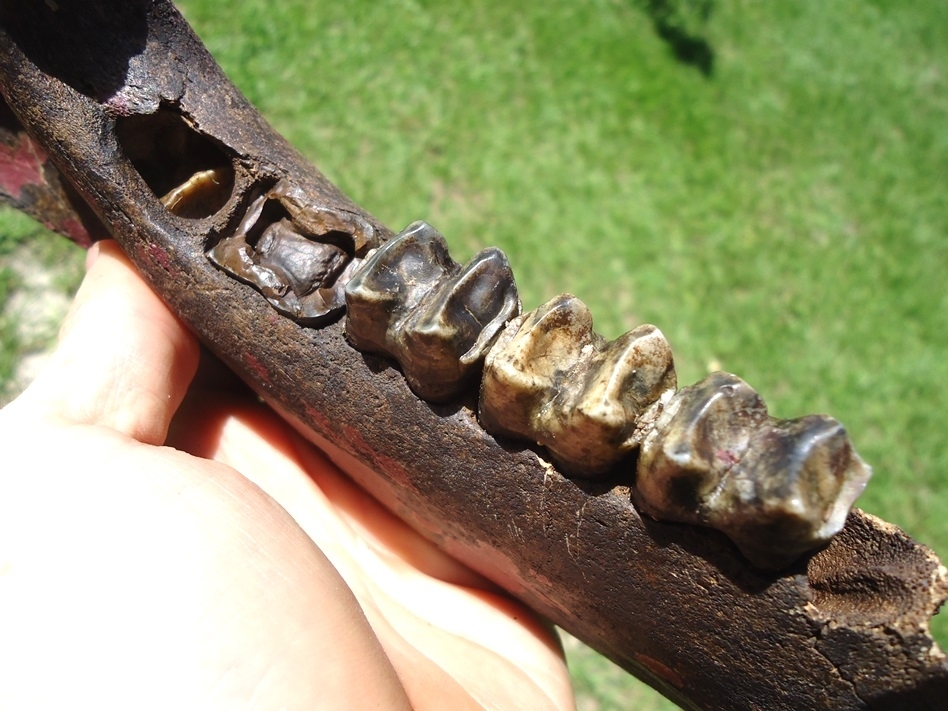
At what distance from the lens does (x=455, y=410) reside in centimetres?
121

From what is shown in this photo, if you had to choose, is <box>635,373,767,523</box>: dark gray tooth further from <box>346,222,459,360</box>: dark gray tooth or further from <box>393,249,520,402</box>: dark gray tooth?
<box>346,222,459,360</box>: dark gray tooth

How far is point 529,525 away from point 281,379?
512 mm

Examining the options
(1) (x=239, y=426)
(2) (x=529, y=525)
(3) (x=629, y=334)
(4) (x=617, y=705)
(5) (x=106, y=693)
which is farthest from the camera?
(4) (x=617, y=705)

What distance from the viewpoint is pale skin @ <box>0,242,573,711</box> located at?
962 millimetres

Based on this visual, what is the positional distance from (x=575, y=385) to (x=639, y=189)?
2797mm

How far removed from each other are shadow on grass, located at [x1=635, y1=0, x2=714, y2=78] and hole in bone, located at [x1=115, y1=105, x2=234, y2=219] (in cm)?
383

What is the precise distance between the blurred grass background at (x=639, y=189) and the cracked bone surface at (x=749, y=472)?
1782 mm

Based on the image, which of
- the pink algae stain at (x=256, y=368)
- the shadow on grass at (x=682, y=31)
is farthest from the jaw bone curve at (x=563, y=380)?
the shadow on grass at (x=682, y=31)

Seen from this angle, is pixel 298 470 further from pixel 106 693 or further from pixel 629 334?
pixel 629 334

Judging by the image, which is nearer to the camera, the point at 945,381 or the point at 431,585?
the point at 431,585

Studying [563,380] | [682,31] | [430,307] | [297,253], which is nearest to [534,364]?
[563,380]

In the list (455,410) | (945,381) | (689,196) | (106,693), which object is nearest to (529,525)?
(455,410)

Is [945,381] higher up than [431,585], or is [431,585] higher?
[945,381]

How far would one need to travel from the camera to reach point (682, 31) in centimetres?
462
